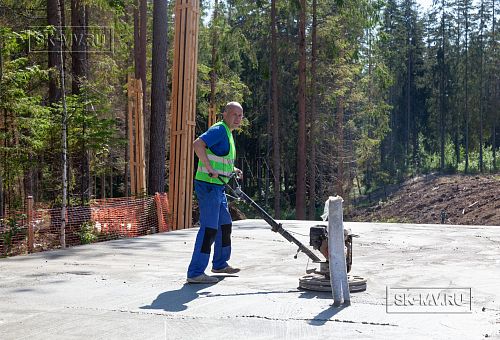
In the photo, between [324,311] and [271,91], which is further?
[271,91]

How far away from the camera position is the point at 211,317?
591cm

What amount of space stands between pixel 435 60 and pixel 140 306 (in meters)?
72.7

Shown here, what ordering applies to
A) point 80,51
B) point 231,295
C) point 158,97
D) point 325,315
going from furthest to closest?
point 80,51 < point 158,97 < point 231,295 < point 325,315

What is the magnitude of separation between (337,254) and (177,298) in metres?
1.52

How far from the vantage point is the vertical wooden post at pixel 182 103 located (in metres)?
16.4

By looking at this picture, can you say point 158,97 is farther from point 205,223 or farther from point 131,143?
point 205,223

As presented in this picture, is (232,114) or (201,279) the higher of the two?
(232,114)

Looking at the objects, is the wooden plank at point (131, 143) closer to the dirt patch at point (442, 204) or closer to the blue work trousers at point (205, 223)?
the blue work trousers at point (205, 223)

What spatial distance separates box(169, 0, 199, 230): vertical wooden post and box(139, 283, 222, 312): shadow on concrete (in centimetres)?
909

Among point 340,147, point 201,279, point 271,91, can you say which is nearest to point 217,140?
point 201,279

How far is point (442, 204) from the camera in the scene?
43594 mm

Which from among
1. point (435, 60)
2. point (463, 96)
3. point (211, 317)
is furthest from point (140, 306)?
point (435, 60)

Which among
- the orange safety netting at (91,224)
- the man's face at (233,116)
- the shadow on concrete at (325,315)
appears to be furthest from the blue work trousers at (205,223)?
the orange safety netting at (91,224)

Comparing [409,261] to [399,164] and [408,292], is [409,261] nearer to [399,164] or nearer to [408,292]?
[408,292]
